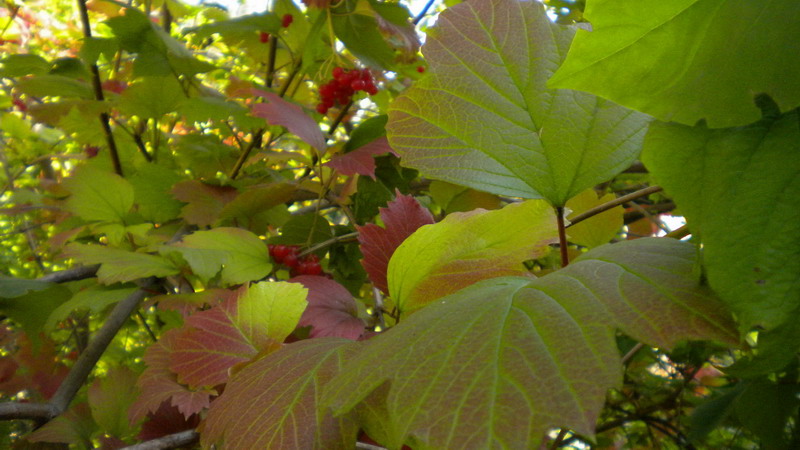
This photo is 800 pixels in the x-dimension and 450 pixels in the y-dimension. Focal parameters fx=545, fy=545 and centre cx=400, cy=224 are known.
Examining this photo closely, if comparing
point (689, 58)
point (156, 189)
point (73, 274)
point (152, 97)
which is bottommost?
point (73, 274)

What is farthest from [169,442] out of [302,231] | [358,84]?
[358,84]

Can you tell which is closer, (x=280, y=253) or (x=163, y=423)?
(x=163, y=423)

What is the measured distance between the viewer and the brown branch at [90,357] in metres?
0.84

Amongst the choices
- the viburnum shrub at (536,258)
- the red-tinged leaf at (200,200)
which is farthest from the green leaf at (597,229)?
the red-tinged leaf at (200,200)

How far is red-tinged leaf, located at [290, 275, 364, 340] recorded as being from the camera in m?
0.53

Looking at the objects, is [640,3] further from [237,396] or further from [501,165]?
[237,396]

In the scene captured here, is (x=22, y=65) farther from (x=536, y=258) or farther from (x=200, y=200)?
(x=536, y=258)

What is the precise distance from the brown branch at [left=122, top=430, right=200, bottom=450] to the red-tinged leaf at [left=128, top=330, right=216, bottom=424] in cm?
4

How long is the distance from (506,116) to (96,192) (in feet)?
3.15

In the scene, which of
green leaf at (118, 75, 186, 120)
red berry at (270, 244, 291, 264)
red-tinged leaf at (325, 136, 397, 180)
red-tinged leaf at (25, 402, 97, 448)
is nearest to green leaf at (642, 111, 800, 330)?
red-tinged leaf at (325, 136, 397, 180)

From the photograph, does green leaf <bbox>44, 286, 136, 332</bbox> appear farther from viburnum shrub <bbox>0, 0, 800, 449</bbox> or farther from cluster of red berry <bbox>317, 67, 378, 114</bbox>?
cluster of red berry <bbox>317, 67, 378, 114</bbox>

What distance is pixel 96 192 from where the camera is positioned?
1053mm

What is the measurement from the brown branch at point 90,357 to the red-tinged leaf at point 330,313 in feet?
1.45

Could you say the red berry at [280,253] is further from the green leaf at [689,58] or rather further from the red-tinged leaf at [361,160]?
the green leaf at [689,58]
